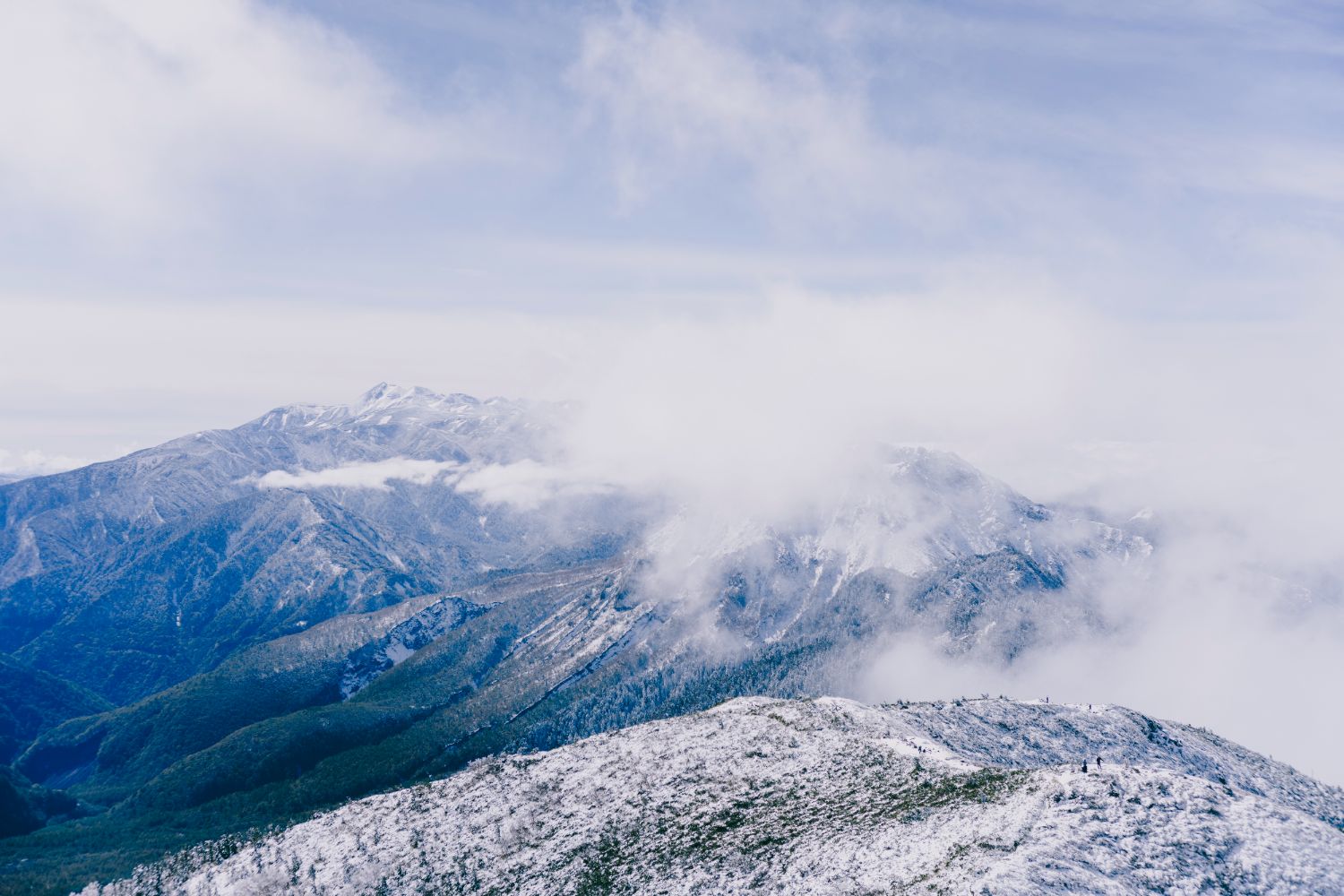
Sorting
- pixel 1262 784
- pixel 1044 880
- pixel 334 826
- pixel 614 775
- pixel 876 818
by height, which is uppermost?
pixel 1044 880

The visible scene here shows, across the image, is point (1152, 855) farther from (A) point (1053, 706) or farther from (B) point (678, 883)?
(A) point (1053, 706)

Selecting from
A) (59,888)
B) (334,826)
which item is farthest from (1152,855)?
(59,888)

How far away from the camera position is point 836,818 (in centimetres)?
7912

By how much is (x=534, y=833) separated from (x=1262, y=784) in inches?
4525

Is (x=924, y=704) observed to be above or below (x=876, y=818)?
below

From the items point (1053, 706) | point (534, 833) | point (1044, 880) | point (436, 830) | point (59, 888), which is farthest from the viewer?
point (59, 888)

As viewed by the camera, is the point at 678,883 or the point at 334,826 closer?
the point at 678,883

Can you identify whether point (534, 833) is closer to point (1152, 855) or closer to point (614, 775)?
point (614, 775)

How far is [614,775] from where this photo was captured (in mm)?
104688

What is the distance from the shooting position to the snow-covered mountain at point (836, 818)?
61.1 metres

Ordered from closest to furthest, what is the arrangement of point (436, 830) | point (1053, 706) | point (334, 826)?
point (436, 830), point (334, 826), point (1053, 706)

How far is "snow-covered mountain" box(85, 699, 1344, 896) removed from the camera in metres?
61.1

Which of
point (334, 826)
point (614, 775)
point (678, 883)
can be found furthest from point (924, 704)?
point (334, 826)

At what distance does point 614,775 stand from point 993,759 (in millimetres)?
53749
